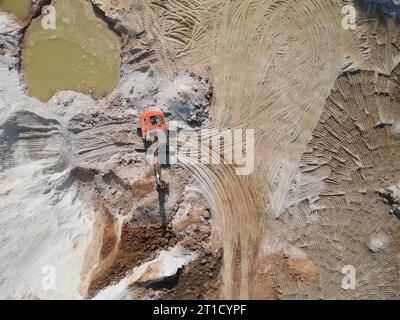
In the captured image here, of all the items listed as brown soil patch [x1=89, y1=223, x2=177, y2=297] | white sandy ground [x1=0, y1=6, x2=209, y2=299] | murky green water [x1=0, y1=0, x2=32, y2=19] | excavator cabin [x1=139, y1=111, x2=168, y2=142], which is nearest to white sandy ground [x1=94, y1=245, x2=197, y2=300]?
white sandy ground [x1=0, y1=6, x2=209, y2=299]

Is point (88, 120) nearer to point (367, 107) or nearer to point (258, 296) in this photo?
point (258, 296)

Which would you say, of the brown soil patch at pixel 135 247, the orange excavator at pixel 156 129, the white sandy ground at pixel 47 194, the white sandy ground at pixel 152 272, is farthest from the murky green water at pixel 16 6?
the white sandy ground at pixel 152 272

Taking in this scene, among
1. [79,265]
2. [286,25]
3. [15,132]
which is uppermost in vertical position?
[286,25]

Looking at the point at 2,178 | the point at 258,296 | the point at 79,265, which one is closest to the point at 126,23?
the point at 2,178

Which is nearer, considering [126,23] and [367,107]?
[367,107]

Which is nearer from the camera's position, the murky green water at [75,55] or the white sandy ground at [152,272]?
the white sandy ground at [152,272]

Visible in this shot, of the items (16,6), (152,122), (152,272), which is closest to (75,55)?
(16,6)

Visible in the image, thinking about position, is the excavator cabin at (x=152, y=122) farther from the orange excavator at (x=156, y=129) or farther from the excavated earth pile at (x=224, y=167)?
the excavated earth pile at (x=224, y=167)

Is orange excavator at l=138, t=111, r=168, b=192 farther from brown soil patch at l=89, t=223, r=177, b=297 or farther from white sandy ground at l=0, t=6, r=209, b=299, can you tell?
brown soil patch at l=89, t=223, r=177, b=297
